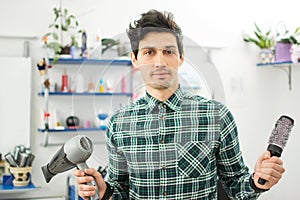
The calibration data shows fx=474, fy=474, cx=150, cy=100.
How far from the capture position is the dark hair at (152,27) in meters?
0.96

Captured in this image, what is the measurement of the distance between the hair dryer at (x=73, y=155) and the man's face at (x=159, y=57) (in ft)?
0.61

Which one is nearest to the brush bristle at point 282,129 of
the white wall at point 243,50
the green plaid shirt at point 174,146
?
the green plaid shirt at point 174,146

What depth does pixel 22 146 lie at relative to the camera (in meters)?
3.14

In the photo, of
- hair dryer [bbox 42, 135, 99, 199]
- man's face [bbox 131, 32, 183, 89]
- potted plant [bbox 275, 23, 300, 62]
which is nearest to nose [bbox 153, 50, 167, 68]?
man's face [bbox 131, 32, 183, 89]

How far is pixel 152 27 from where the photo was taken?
3.13 feet

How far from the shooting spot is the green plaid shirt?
104cm

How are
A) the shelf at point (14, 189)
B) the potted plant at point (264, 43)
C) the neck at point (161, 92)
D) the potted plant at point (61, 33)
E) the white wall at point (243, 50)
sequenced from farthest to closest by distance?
1. the potted plant at point (264, 43)
2. the white wall at point (243, 50)
3. the potted plant at point (61, 33)
4. the shelf at point (14, 189)
5. the neck at point (161, 92)

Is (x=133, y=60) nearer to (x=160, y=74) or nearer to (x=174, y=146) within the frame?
(x=160, y=74)

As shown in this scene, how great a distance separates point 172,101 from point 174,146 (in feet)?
0.32

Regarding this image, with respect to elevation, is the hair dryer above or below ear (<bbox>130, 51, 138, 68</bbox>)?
below

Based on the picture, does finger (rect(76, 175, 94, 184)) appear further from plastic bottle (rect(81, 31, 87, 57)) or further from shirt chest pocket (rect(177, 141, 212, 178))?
plastic bottle (rect(81, 31, 87, 57))

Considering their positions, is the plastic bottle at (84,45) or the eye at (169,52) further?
the plastic bottle at (84,45)

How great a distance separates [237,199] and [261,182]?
170 millimetres

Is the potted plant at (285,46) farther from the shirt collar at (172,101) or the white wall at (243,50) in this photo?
the shirt collar at (172,101)
